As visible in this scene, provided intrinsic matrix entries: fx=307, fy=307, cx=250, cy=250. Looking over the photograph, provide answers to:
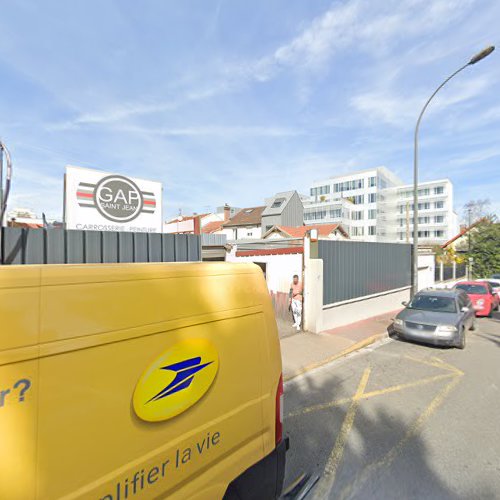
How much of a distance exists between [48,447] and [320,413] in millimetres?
4084

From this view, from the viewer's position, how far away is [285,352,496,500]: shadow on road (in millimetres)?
3074

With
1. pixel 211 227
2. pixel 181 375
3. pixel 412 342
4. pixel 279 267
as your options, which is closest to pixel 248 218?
pixel 211 227

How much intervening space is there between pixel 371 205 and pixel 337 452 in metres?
58.1

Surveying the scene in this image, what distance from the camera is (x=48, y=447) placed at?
1345 millimetres

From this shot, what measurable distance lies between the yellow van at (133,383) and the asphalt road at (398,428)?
1519mm

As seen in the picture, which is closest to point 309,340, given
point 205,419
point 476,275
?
point 205,419

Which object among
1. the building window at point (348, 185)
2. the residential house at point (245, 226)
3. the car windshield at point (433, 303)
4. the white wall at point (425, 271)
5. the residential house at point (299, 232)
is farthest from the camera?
the building window at point (348, 185)

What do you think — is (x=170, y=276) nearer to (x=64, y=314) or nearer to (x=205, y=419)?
(x=64, y=314)

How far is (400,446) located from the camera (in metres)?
3.77

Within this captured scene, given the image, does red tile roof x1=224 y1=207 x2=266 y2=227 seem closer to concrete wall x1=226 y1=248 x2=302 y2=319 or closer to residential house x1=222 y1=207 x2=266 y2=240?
residential house x1=222 y1=207 x2=266 y2=240

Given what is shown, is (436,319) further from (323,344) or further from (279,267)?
(279,267)

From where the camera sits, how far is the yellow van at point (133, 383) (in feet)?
4.32

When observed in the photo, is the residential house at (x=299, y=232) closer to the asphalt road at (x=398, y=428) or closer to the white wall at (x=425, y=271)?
the white wall at (x=425, y=271)

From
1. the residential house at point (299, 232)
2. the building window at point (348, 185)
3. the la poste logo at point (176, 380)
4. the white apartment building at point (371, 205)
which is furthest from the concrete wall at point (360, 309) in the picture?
the building window at point (348, 185)
